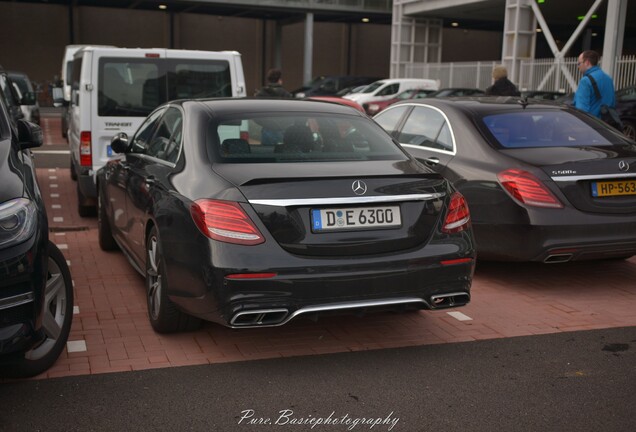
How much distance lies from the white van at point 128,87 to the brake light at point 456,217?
4.46m

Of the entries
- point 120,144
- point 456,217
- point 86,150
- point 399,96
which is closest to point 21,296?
point 456,217

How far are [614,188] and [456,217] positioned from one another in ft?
6.43

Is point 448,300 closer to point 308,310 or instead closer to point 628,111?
point 308,310

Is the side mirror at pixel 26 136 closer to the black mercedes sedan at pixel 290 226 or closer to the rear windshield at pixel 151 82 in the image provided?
the black mercedes sedan at pixel 290 226

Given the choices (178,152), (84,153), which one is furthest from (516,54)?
(178,152)

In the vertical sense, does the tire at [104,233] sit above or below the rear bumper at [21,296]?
below

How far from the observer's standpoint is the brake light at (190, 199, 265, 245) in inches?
155

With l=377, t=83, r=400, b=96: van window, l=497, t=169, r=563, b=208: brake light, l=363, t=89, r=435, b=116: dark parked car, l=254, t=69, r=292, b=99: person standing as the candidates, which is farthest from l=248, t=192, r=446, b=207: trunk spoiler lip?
l=377, t=83, r=400, b=96: van window

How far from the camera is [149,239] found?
4.88 m

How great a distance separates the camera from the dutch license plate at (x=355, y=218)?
4012 millimetres

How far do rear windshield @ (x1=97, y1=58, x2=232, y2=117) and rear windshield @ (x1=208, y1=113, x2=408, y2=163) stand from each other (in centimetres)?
396

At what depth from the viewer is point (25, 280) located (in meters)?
3.47

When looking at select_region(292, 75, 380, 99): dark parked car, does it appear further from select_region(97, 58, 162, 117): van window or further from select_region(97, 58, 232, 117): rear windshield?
select_region(97, 58, 162, 117): van window

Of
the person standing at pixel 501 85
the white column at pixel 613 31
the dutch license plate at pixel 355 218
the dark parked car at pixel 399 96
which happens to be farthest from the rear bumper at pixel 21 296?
the dark parked car at pixel 399 96
